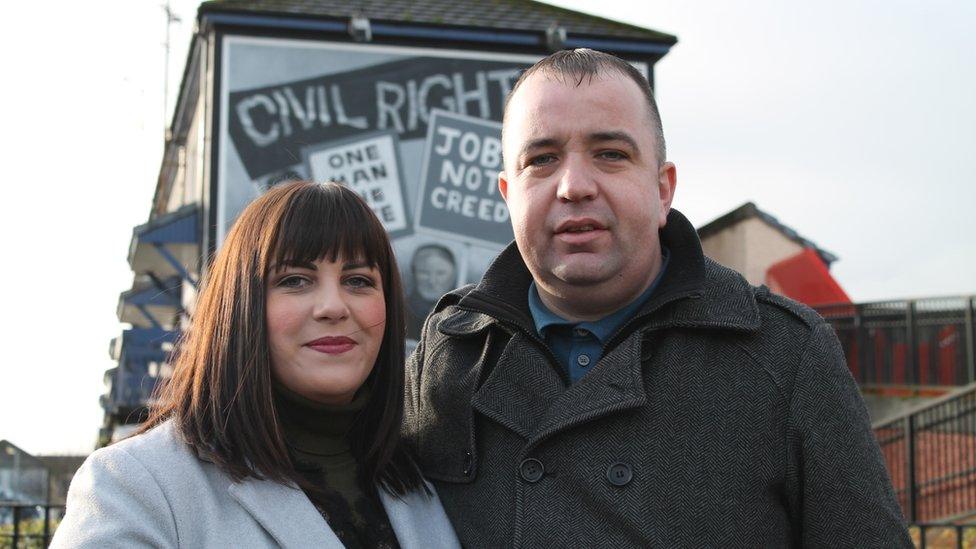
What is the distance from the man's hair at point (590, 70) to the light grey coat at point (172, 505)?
4.60 feet

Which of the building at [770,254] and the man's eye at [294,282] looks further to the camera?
the building at [770,254]

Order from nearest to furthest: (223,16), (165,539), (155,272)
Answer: (165,539)
(223,16)
(155,272)

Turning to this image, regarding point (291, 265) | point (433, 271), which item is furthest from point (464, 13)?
point (291, 265)

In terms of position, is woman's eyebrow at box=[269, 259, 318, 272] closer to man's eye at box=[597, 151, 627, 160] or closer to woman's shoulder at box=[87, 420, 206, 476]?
woman's shoulder at box=[87, 420, 206, 476]

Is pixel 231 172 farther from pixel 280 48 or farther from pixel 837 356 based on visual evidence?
pixel 837 356

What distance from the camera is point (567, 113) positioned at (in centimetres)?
312

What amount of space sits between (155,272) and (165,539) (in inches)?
866

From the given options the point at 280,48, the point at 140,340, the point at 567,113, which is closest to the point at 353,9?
the point at 280,48

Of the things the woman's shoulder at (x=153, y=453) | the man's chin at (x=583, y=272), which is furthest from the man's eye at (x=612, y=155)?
the woman's shoulder at (x=153, y=453)

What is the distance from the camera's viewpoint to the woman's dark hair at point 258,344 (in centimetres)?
288

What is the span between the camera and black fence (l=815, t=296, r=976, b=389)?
50.5 feet

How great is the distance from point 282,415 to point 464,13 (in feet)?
60.3

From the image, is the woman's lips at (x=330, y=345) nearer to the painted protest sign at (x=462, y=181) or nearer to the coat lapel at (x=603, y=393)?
the coat lapel at (x=603, y=393)

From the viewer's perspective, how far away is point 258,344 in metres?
2.92
